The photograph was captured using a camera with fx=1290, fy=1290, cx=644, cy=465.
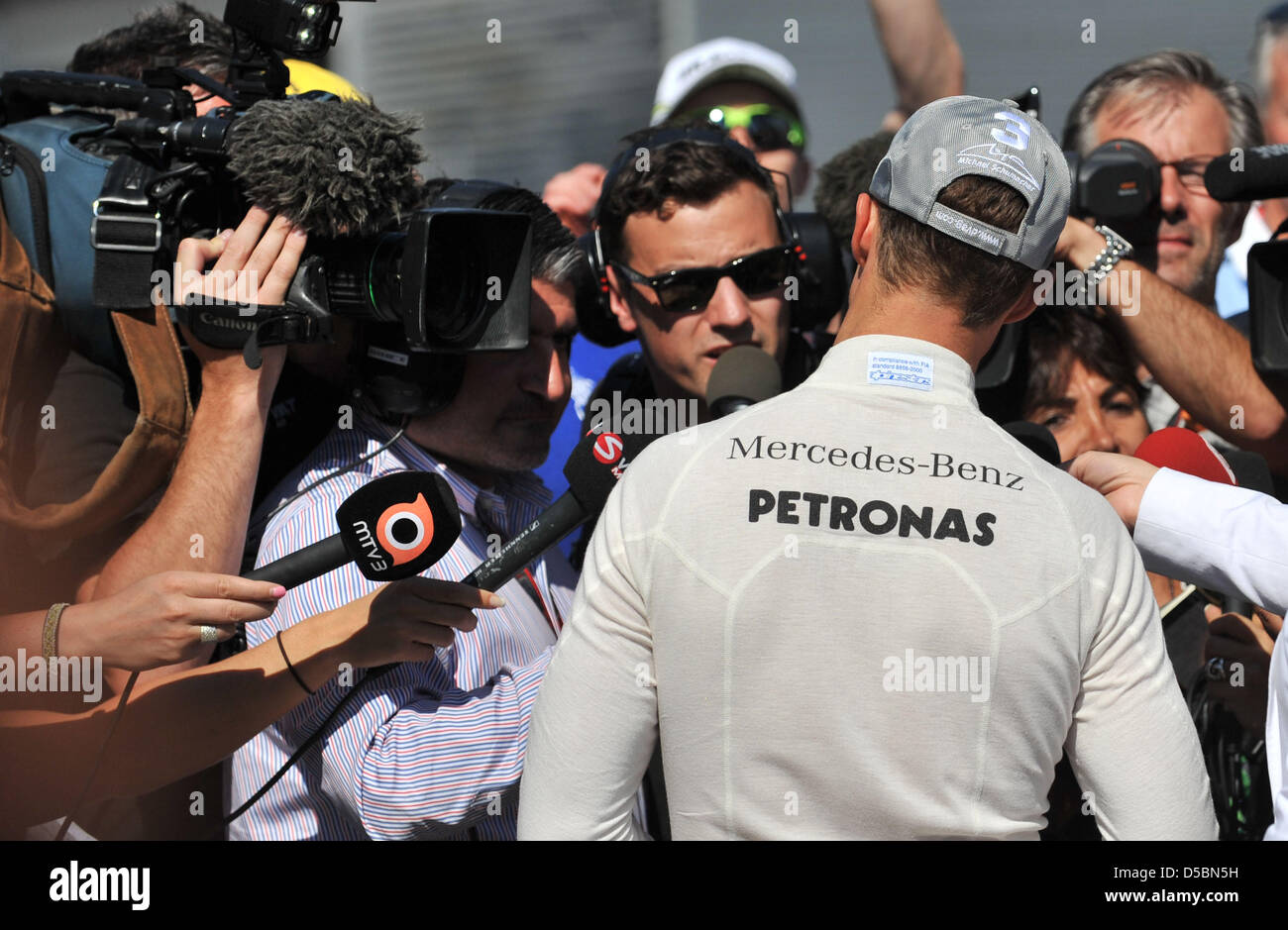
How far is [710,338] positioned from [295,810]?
3.65 ft

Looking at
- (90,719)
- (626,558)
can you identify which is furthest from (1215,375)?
(90,719)

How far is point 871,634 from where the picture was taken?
1.27 metres

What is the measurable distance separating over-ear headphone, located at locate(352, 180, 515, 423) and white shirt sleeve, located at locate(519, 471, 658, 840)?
78cm

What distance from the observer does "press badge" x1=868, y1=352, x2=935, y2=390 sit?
133 centimetres

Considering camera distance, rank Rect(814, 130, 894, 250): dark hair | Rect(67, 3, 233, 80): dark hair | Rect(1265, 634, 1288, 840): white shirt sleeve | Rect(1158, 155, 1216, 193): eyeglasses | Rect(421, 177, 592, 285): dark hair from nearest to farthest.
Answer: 1. Rect(1265, 634, 1288, 840): white shirt sleeve
2. Rect(421, 177, 592, 285): dark hair
3. Rect(67, 3, 233, 80): dark hair
4. Rect(1158, 155, 1216, 193): eyeglasses
5. Rect(814, 130, 894, 250): dark hair

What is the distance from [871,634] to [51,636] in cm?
109

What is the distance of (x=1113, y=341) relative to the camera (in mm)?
2535

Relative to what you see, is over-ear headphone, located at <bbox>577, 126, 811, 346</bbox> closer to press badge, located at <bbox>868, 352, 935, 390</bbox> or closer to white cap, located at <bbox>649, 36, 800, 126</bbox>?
white cap, located at <bbox>649, 36, 800, 126</bbox>

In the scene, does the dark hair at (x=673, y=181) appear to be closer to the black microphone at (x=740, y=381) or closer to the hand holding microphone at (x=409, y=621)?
the black microphone at (x=740, y=381)

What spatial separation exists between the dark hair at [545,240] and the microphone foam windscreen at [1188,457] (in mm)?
1098

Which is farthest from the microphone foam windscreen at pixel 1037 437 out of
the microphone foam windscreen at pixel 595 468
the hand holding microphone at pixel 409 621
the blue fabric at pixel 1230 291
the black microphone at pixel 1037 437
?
the blue fabric at pixel 1230 291

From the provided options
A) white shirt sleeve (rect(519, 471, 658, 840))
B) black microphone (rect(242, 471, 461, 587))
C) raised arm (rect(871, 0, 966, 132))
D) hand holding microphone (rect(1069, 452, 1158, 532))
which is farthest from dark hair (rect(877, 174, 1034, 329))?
raised arm (rect(871, 0, 966, 132))

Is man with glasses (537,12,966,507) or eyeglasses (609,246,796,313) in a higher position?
man with glasses (537,12,966,507)

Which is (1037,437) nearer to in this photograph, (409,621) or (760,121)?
(409,621)
